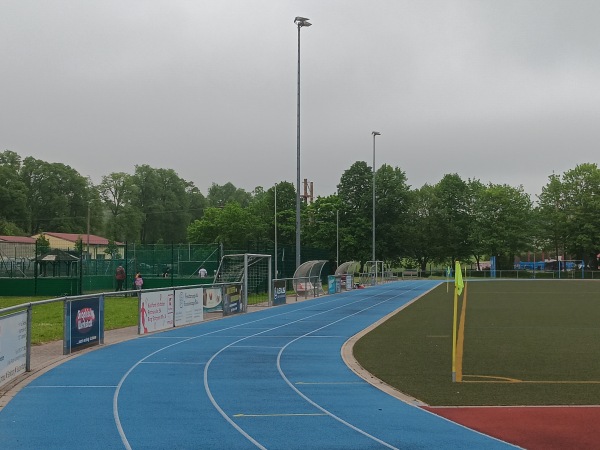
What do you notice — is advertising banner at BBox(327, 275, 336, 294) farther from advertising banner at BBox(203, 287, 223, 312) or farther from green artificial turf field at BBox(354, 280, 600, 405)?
advertising banner at BBox(203, 287, 223, 312)

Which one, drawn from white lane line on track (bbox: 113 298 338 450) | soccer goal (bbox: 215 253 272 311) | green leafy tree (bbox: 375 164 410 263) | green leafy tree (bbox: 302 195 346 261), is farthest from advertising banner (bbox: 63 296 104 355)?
green leafy tree (bbox: 375 164 410 263)

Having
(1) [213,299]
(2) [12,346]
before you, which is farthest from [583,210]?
(2) [12,346]

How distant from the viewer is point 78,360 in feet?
50.5

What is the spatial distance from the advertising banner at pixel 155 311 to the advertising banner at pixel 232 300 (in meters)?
A: 5.25

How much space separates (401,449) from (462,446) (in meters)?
0.70

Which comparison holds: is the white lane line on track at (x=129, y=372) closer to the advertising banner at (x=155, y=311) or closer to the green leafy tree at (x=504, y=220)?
the advertising banner at (x=155, y=311)

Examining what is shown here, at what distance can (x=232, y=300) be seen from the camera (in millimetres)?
29016

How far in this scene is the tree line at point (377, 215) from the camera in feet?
310

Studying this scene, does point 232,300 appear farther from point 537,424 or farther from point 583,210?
point 583,210

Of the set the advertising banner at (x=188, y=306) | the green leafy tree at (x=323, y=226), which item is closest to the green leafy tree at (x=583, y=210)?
the green leafy tree at (x=323, y=226)

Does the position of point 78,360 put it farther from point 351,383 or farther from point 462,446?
point 462,446

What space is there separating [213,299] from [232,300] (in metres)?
1.99

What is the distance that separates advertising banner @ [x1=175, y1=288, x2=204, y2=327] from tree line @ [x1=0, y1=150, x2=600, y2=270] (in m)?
65.4

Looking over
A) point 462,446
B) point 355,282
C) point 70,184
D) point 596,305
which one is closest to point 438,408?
point 462,446
